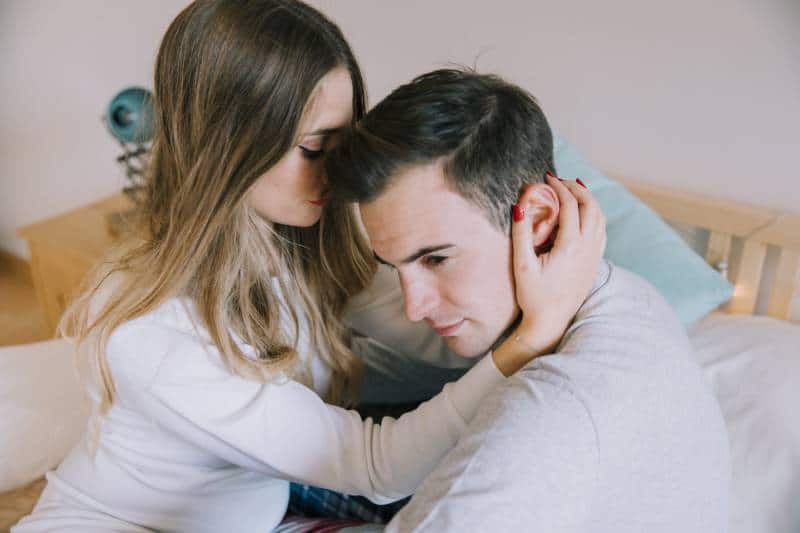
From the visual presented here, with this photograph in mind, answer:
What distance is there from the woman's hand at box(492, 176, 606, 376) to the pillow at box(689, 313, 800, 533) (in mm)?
455

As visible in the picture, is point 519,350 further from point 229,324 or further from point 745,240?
point 745,240

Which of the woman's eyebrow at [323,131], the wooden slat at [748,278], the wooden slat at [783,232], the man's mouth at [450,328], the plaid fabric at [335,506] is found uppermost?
→ the woman's eyebrow at [323,131]

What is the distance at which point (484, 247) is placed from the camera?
906 mm

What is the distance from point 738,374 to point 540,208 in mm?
584

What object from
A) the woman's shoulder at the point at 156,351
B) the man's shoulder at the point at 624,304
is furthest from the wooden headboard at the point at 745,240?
the woman's shoulder at the point at 156,351

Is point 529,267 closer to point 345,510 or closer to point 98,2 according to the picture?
point 345,510

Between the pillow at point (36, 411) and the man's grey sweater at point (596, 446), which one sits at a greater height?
the man's grey sweater at point (596, 446)

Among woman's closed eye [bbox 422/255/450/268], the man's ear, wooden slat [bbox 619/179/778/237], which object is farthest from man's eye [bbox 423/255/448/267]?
wooden slat [bbox 619/179/778/237]

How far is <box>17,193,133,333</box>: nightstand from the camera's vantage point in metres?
1.91

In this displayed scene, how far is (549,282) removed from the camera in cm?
90

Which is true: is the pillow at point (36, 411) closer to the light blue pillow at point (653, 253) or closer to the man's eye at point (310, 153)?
the man's eye at point (310, 153)

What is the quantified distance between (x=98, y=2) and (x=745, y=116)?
1909 mm

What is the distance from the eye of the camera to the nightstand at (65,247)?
191cm

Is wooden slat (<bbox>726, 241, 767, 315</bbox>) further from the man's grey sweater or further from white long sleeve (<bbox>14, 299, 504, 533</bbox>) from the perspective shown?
white long sleeve (<bbox>14, 299, 504, 533</bbox>)
